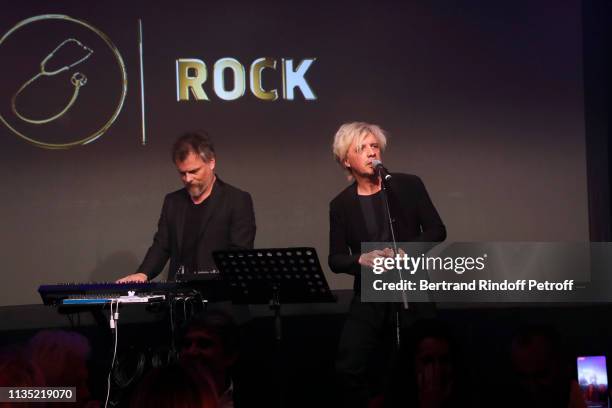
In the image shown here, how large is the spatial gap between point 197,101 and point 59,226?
1394 mm

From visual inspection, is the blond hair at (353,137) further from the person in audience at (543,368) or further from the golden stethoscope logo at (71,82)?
the golden stethoscope logo at (71,82)

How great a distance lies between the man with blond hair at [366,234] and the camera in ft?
15.4

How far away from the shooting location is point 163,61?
6.82 meters

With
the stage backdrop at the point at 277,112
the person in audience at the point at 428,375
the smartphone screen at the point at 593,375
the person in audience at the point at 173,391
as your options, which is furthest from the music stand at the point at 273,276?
the stage backdrop at the point at 277,112

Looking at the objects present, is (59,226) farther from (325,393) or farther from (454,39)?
(454,39)

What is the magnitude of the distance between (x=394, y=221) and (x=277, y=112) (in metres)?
2.50

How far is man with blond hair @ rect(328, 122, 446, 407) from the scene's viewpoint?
15.4ft

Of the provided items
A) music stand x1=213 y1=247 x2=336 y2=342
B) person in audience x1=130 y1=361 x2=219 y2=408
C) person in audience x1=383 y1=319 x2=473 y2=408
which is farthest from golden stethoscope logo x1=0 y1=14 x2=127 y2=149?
person in audience x1=130 y1=361 x2=219 y2=408

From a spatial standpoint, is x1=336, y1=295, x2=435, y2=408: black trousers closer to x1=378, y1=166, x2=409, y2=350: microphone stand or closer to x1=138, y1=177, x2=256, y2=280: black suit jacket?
x1=378, y1=166, x2=409, y2=350: microphone stand

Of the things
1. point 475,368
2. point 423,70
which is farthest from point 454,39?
point 475,368

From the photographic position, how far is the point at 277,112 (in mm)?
6922

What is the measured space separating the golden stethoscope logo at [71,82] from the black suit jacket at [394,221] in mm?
2523

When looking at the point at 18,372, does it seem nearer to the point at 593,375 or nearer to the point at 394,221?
the point at 394,221

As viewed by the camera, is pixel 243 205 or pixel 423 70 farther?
pixel 423 70
